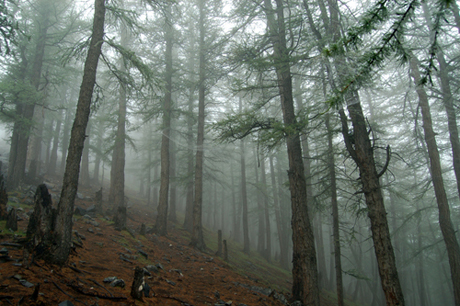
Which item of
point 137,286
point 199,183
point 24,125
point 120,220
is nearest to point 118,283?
point 137,286

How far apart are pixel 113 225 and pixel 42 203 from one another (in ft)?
17.9

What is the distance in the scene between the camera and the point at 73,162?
5332 millimetres

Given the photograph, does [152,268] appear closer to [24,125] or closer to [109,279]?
[109,279]

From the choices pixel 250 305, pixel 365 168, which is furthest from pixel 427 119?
pixel 250 305

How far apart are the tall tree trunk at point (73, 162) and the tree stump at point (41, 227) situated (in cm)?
11

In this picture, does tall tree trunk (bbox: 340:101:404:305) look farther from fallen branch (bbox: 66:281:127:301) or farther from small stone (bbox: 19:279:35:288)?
small stone (bbox: 19:279:35:288)

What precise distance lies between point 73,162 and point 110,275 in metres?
2.55

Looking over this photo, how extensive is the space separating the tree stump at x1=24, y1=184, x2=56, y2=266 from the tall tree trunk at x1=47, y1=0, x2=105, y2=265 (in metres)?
0.11

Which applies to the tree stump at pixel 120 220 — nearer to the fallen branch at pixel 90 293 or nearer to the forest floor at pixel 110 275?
the forest floor at pixel 110 275

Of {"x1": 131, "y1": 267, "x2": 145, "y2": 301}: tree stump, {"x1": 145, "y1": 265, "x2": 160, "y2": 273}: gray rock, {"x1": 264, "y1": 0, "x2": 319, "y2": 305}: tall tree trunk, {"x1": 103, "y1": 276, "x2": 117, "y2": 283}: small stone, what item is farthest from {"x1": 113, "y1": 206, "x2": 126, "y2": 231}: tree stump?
{"x1": 264, "y1": 0, "x2": 319, "y2": 305}: tall tree trunk

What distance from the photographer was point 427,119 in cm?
1078

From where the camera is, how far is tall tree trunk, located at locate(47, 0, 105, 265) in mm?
4855

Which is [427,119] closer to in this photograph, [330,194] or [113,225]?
[330,194]

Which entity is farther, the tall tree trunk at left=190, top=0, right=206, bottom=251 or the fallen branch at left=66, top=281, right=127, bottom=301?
the tall tree trunk at left=190, top=0, right=206, bottom=251
